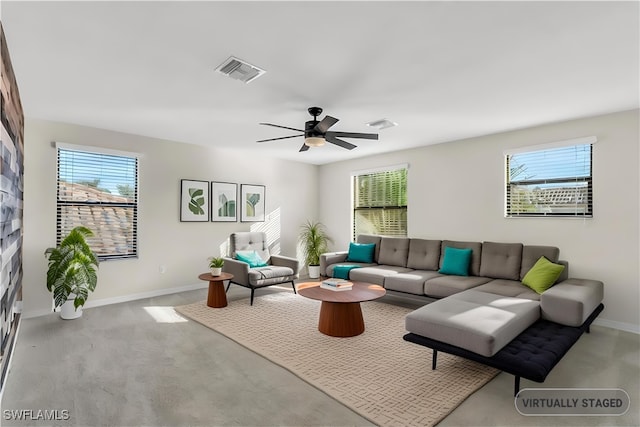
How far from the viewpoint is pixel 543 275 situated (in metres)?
3.71

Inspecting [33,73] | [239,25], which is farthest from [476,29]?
[33,73]

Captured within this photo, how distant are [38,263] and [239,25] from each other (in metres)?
4.03

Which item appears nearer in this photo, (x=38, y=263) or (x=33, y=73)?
(x=33, y=73)

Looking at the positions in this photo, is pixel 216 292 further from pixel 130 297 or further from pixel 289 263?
pixel 130 297

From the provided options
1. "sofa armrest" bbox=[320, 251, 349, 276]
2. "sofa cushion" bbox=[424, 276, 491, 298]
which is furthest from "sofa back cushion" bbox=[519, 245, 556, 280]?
"sofa armrest" bbox=[320, 251, 349, 276]

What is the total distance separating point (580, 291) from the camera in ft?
10.5

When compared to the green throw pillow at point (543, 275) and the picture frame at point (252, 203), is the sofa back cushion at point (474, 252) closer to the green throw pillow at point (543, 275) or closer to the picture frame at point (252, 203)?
the green throw pillow at point (543, 275)

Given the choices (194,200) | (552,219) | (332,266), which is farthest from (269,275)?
(552,219)

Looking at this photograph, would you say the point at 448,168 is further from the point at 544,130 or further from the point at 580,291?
the point at 580,291

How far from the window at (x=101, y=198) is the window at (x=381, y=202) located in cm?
397

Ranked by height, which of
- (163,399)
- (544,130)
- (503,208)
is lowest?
(163,399)

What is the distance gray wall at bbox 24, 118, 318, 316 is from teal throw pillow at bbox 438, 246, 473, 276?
10.9ft

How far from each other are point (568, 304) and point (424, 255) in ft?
7.62

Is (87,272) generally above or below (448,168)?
below
